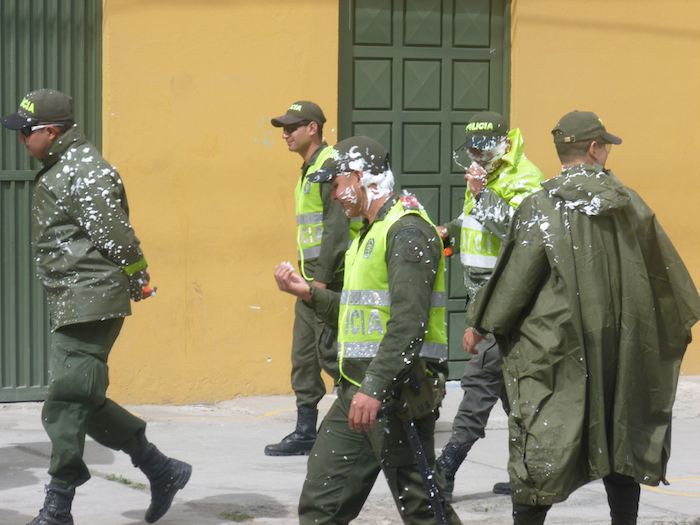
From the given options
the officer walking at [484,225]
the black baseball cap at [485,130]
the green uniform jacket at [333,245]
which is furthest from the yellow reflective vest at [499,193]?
the green uniform jacket at [333,245]

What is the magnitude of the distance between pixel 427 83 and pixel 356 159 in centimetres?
505

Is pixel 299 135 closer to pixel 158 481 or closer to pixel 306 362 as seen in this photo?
pixel 306 362

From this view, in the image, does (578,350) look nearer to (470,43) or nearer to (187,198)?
(187,198)

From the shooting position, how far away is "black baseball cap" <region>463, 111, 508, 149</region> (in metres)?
7.45

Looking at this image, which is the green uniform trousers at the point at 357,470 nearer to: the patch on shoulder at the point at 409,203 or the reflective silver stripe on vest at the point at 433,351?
the reflective silver stripe on vest at the point at 433,351

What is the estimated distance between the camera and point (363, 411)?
17.7 ft

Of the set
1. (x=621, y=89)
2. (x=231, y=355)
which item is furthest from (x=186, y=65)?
(x=621, y=89)

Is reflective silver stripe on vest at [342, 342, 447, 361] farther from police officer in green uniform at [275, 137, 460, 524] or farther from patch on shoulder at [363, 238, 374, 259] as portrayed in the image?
patch on shoulder at [363, 238, 374, 259]

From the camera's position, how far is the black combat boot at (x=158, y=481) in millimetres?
6879

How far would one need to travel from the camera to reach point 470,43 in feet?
35.2

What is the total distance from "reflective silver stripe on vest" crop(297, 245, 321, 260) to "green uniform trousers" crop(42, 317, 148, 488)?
2.00 m

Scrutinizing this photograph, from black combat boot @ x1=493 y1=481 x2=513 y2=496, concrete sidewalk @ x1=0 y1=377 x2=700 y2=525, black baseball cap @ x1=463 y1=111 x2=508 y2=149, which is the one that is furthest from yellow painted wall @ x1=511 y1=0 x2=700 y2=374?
black combat boot @ x1=493 y1=481 x2=513 y2=496

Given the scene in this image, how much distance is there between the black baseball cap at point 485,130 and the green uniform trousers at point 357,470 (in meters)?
2.17

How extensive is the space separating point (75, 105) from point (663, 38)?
4446 mm
